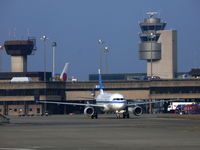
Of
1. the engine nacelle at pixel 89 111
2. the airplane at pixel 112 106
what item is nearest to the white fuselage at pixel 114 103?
the airplane at pixel 112 106

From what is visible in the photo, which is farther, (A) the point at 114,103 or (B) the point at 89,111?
(B) the point at 89,111

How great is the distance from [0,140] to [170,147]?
49.2 feet

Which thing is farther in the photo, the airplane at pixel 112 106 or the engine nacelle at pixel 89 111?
the engine nacelle at pixel 89 111

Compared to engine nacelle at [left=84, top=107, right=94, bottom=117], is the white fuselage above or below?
above

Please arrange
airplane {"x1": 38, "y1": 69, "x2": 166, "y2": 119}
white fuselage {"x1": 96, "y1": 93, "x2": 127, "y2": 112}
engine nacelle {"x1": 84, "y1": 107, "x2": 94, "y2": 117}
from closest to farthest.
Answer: white fuselage {"x1": 96, "y1": 93, "x2": 127, "y2": 112}
airplane {"x1": 38, "y1": 69, "x2": 166, "y2": 119}
engine nacelle {"x1": 84, "y1": 107, "x2": 94, "y2": 117}

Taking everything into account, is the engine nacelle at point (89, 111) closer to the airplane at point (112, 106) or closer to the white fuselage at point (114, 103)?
the airplane at point (112, 106)

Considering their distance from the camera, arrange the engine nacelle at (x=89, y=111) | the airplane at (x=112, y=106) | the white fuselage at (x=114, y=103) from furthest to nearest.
A: the engine nacelle at (x=89, y=111)
the airplane at (x=112, y=106)
the white fuselage at (x=114, y=103)

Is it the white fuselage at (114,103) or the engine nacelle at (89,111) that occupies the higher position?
the white fuselage at (114,103)

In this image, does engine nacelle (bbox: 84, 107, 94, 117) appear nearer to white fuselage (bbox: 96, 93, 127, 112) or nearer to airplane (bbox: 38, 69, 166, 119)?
airplane (bbox: 38, 69, 166, 119)

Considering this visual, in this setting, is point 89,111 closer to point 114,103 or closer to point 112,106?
point 112,106

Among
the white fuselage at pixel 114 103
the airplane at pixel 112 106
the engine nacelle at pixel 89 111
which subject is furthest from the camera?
the engine nacelle at pixel 89 111

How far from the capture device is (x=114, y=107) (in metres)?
118

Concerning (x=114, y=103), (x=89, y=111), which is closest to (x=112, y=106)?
(x=114, y=103)

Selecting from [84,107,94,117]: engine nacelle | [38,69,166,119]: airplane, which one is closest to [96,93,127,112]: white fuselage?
[38,69,166,119]: airplane
